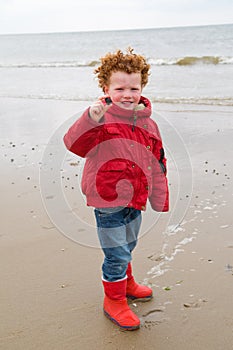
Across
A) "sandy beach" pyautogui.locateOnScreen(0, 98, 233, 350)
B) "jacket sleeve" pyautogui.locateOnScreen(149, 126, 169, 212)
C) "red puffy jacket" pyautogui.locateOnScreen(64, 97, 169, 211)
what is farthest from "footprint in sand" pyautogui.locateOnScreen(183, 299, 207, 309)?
"red puffy jacket" pyautogui.locateOnScreen(64, 97, 169, 211)

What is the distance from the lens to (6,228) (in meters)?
4.06

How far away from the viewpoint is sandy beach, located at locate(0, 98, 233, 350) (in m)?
2.56

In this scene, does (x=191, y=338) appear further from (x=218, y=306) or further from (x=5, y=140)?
(x=5, y=140)

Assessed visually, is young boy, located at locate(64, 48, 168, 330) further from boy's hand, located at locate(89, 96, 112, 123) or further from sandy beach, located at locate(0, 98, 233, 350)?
sandy beach, located at locate(0, 98, 233, 350)

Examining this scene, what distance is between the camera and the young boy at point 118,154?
2453mm

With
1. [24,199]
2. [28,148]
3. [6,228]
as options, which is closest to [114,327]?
[6,228]

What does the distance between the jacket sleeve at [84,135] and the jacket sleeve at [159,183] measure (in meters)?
0.48

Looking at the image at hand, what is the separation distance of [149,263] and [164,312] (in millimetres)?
632

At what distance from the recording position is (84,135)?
2.38 m

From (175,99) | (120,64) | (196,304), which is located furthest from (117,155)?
(175,99)

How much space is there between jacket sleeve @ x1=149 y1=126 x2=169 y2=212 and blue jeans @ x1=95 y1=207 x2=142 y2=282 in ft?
0.59

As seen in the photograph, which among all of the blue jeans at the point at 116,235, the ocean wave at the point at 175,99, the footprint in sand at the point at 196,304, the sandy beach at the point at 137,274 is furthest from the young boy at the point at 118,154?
the ocean wave at the point at 175,99

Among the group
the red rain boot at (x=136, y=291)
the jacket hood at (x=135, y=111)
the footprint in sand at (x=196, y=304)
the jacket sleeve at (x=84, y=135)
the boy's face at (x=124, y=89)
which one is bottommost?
the footprint in sand at (x=196, y=304)

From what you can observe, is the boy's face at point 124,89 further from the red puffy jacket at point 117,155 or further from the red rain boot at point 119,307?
the red rain boot at point 119,307
